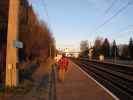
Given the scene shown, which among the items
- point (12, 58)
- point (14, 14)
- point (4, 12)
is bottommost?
point (12, 58)

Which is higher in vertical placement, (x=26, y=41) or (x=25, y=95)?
(x=26, y=41)

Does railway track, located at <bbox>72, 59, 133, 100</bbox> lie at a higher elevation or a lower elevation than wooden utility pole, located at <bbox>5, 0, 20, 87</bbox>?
lower

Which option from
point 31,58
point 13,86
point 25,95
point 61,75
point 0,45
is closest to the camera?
point 25,95

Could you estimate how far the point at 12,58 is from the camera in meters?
17.1

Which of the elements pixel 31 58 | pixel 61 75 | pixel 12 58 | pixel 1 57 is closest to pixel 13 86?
pixel 12 58

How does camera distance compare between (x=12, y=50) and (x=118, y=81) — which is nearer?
(x=12, y=50)

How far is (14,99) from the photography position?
13398mm

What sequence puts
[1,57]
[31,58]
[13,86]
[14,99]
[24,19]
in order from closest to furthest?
1. [14,99]
2. [13,86]
3. [1,57]
4. [24,19]
5. [31,58]

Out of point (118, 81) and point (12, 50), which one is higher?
point (12, 50)

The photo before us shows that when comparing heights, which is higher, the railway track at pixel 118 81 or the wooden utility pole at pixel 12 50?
the wooden utility pole at pixel 12 50

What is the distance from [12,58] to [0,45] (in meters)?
12.9

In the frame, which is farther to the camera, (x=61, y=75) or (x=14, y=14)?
(x=61, y=75)

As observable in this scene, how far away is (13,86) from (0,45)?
43.6ft

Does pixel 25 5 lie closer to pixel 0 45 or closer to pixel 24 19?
pixel 24 19
